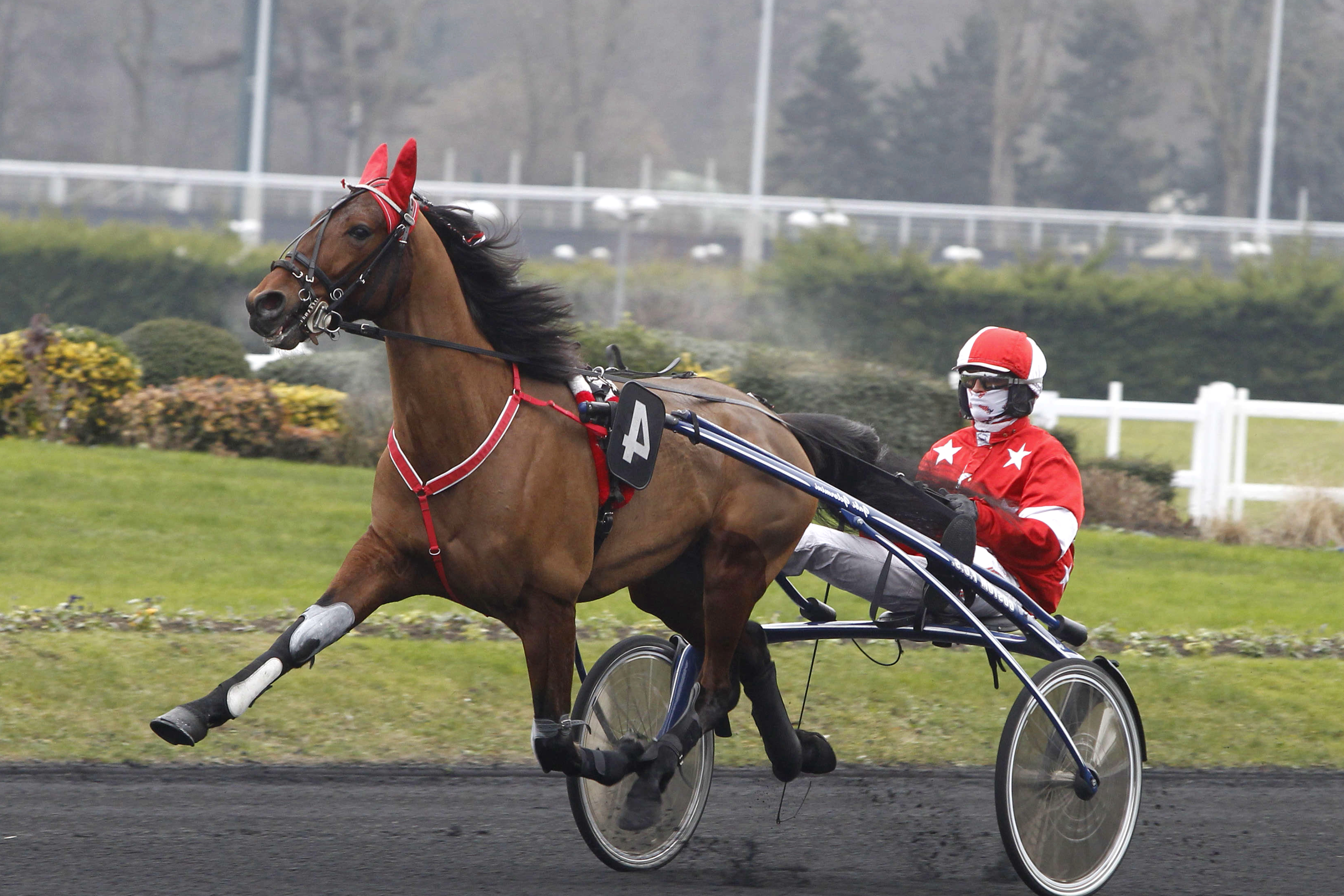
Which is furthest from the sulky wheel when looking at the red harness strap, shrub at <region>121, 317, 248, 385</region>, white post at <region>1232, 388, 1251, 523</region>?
shrub at <region>121, 317, 248, 385</region>

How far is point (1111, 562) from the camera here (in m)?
9.19

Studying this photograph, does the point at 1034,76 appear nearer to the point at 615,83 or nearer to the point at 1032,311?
the point at 615,83

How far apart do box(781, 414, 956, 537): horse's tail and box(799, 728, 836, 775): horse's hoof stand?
2.00 ft

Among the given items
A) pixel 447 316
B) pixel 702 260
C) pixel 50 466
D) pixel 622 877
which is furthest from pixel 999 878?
pixel 702 260

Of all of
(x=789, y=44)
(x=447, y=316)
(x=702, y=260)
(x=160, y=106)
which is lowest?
(x=447, y=316)

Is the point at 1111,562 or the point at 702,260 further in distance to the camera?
the point at 702,260

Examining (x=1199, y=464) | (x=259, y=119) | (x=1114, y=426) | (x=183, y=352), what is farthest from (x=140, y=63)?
(x=1199, y=464)

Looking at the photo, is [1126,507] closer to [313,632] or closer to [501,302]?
[501,302]

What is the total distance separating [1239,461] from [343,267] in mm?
9324

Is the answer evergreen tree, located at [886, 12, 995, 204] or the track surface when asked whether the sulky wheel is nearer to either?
the track surface

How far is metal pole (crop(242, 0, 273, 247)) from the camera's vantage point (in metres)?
29.6

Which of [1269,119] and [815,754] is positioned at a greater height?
[1269,119]

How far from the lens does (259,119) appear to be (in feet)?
99.1

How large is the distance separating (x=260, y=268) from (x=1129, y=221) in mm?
14869
